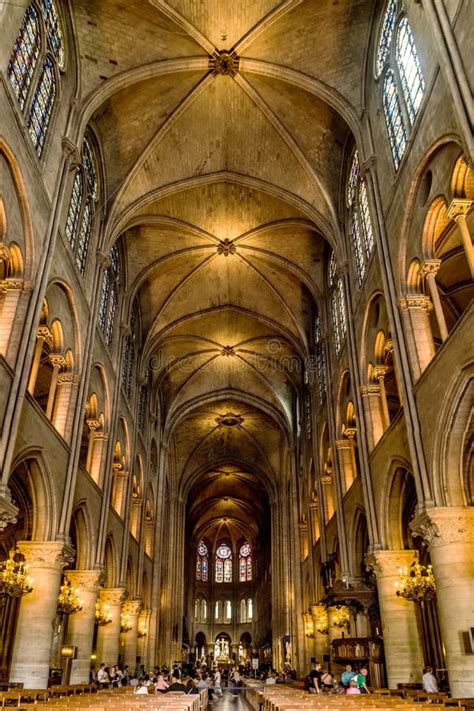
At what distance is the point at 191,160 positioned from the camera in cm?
2411

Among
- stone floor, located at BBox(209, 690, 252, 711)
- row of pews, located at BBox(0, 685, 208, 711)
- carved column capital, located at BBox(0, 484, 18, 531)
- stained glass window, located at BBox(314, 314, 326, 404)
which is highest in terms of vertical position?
stained glass window, located at BBox(314, 314, 326, 404)

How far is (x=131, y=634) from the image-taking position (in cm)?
2839

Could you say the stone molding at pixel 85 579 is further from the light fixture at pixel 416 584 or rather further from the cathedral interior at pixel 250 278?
the light fixture at pixel 416 584

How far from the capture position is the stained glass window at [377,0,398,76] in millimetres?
17266

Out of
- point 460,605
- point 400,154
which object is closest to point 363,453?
point 460,605

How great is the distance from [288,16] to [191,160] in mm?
6825

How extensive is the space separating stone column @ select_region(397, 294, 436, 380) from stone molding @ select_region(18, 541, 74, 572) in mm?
10474

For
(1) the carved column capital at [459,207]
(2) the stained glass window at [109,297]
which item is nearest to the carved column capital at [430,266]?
(1) the carved column capital at [459,207]

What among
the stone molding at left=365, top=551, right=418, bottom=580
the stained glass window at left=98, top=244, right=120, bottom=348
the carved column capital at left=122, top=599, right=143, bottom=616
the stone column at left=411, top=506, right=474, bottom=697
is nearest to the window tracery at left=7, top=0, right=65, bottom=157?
the stained glass window at left=98, top=244, right=120, bottom=348

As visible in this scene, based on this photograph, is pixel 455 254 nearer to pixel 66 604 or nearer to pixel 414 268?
pixel 414 268

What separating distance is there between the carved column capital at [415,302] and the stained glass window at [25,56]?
35.5 feet

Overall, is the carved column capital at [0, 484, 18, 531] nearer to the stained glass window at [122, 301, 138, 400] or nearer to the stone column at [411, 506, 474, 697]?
the stone column at [411, 506, 474, 697]

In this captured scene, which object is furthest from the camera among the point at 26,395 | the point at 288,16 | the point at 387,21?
the point at 288,16

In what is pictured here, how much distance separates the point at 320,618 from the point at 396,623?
14.0m
